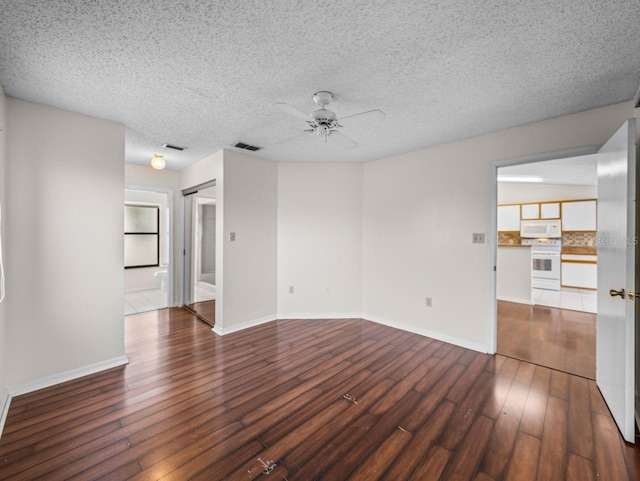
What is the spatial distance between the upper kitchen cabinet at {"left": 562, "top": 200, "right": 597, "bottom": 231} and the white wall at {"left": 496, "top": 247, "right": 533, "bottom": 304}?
147cm

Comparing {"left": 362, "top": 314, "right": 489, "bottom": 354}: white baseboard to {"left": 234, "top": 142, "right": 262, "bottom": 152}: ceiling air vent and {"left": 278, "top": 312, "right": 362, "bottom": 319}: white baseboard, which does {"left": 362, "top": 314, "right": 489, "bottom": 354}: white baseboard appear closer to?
{"left": 278, "top": 312, "right": 362, "bottom": 319}: white baseboard

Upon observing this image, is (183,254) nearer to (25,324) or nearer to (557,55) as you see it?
(25,324)

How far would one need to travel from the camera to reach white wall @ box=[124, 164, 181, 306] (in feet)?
15.0

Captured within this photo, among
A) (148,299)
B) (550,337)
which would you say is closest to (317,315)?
(550,337)

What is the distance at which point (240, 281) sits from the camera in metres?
3.90

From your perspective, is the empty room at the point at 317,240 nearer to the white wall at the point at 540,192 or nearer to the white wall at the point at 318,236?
the white wall at the point at 318,236

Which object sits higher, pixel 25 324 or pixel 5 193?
pixel 5 193

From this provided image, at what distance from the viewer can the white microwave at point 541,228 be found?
585 cm

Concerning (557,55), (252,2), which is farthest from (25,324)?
(557,55)

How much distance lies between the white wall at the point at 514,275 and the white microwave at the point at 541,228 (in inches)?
33.8

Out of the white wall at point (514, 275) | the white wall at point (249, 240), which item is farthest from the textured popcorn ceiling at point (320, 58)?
the white wall at point (514, 275)

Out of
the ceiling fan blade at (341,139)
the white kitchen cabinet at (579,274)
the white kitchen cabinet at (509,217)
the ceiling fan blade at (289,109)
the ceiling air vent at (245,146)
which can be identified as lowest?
the white kitchen cabinet at (579,274)

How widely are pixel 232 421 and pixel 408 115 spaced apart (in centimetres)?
301

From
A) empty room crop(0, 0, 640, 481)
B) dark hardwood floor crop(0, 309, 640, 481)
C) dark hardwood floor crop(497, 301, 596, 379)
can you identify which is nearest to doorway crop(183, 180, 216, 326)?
empty room crop(0, 0, 640, 481)
